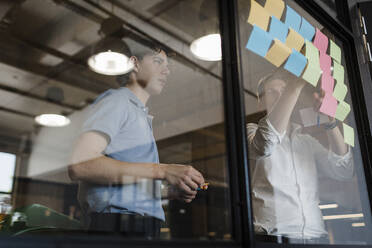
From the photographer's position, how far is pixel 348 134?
1.55m

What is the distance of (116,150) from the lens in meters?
0.88

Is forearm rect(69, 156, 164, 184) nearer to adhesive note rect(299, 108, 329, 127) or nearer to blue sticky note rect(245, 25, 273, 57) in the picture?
blue sticky note rect(245, 25, 273, 57)

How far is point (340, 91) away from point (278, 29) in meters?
0.60

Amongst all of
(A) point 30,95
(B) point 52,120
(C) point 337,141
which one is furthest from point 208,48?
(B) point 52,120

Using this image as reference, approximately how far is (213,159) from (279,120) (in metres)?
0.31

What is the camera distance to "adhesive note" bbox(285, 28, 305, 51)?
1201 mm

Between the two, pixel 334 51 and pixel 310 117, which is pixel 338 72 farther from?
pixel 310 117

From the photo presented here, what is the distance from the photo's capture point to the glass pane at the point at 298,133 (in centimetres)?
104

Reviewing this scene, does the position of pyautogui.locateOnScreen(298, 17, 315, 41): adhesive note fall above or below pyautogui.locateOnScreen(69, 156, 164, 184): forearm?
above

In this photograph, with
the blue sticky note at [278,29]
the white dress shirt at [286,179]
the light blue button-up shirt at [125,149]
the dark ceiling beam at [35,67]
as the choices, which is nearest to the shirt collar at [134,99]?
the light blue button-up shirt at [125,149]

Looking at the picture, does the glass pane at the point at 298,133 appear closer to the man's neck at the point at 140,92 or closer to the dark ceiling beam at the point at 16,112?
the man's neck at the point at 140,92

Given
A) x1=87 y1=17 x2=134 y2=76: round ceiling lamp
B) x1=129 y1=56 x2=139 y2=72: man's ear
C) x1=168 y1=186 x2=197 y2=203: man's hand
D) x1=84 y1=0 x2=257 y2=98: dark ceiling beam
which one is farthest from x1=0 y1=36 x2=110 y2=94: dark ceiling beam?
x1=168 y1=186 x2=197 y2=203: man's hand

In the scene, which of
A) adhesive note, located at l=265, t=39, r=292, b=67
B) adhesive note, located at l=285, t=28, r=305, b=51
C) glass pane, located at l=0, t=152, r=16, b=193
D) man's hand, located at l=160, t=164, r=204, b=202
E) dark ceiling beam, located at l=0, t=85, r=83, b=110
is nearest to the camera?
man's hand, located at l=160, t=164, r=204, b=202

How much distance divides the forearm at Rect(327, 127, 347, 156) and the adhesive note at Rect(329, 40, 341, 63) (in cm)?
35
